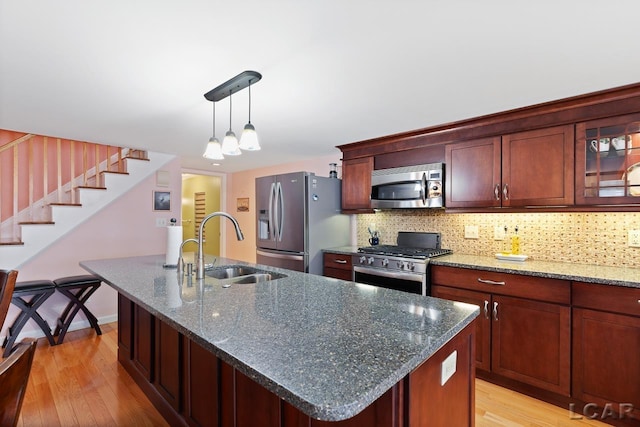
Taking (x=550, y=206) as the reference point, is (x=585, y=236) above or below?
below

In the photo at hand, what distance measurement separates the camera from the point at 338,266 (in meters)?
3.36

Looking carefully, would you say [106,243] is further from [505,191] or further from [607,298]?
[607,298]

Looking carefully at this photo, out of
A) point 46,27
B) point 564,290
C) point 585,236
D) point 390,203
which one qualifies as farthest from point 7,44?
point 585,236

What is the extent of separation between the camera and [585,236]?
7.86ft

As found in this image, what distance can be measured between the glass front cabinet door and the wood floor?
143cm

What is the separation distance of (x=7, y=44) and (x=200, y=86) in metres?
0.87

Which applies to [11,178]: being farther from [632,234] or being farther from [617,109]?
[632,234]

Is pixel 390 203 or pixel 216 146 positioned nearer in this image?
pixel 216 146

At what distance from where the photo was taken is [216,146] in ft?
6.70

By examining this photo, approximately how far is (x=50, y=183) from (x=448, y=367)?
4433 mm

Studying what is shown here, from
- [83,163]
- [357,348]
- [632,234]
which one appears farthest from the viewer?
[83,163]

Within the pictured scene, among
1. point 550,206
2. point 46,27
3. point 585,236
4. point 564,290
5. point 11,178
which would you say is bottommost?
point 564,290

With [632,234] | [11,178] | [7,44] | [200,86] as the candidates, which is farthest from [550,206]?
[11,178]

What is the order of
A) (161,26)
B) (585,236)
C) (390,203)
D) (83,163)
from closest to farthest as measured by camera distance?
1. (161,26)
2. (585,236)
3. (390,203)
4. (83,163)
